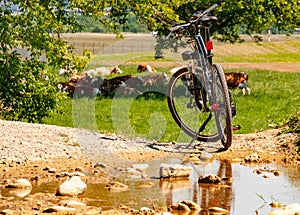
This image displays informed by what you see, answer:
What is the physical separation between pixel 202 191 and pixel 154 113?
8.44 meters

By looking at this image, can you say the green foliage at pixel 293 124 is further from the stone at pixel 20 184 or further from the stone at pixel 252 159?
the stone at pixel 20 184

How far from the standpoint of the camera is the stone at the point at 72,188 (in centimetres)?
773

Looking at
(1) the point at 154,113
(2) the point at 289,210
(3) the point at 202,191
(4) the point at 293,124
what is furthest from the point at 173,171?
(1) the point at 154,113

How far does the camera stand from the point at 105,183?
27.9 ft

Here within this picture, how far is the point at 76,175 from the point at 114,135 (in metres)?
3.11

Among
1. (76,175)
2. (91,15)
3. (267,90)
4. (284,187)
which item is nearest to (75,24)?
(91,15)

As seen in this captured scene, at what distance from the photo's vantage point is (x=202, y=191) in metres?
8.17

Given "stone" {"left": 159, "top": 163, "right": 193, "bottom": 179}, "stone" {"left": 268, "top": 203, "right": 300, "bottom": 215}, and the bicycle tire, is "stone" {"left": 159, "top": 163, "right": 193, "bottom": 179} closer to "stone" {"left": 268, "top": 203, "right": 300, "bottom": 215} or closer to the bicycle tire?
the bicycle tire

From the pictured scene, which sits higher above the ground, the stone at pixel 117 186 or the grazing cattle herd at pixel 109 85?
the grazing cattle herd at pixel 109 85

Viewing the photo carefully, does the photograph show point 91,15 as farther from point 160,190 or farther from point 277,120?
point 160,190

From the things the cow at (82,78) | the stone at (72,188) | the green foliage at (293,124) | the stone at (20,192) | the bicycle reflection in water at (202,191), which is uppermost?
the cow at (82,78)

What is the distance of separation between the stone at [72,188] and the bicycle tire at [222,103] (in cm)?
241

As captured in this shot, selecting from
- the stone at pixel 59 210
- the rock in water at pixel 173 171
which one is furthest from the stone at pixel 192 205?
the rock in water at pixel 173 171

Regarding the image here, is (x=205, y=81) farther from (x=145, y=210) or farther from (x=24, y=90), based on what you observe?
(x=24, y=90)
